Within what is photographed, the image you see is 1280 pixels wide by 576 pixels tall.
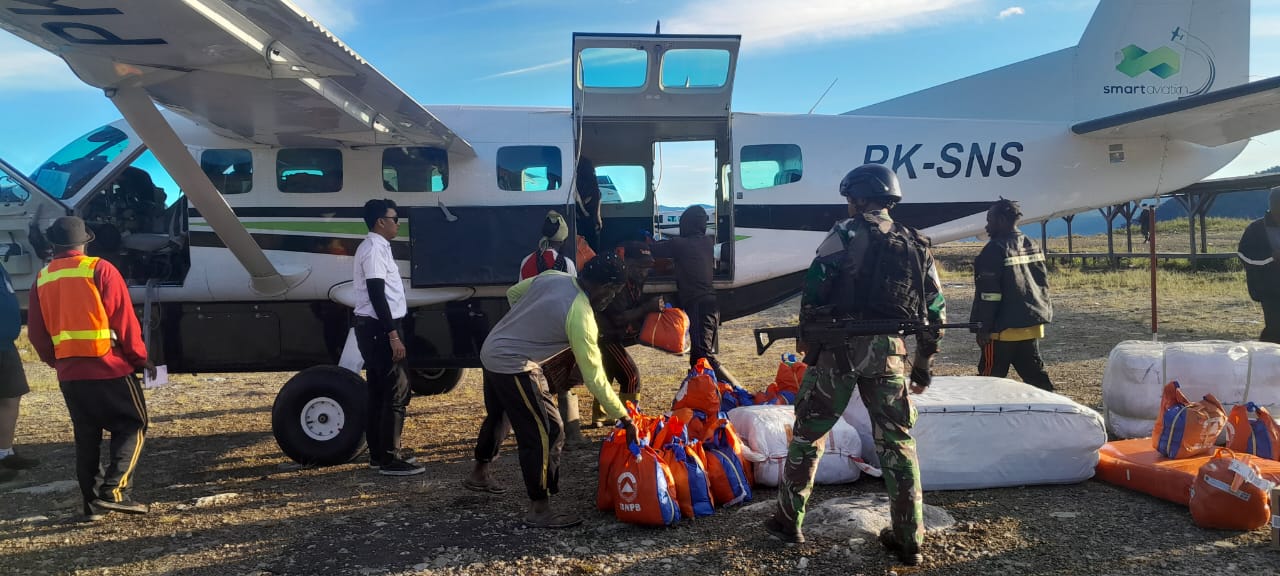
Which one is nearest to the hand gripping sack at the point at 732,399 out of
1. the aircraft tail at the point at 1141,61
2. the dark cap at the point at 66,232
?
the dark cap at the point at 66,232

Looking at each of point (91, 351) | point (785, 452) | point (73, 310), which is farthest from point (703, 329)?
point (73, 310)

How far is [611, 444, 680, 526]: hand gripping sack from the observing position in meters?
4.26

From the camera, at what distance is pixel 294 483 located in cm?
562

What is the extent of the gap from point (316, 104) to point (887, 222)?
154 inches

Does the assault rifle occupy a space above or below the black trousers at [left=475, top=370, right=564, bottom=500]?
above

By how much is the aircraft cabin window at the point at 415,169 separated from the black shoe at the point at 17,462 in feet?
Answer: 11.3

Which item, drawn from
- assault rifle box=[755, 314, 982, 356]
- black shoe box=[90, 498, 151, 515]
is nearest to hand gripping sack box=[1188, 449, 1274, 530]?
assault rifle box=[755, 314, 982, 356]

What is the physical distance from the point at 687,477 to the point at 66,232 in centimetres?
397

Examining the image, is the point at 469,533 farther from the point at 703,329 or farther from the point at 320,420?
the point at 703,329

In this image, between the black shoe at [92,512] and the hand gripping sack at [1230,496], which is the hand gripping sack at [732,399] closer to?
the hand gripping sack at [1230,496]

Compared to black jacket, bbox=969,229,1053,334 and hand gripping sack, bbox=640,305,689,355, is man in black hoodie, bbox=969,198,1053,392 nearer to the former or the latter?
black jacket, bbox=969,229,1053,334

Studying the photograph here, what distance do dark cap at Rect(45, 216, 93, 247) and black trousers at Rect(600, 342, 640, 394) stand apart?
3493 mm

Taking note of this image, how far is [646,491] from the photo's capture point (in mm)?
4270

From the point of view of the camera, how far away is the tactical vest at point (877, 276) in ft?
12.4
